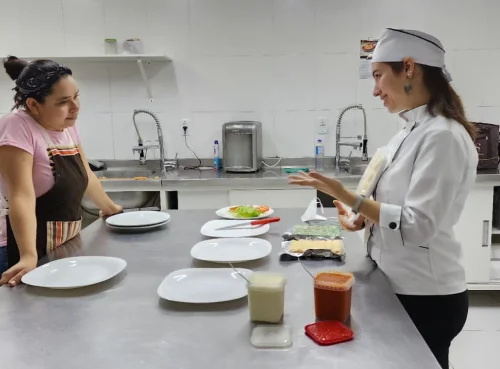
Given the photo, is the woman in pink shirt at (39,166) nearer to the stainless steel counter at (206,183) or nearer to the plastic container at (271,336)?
the plastic container at (271,336)

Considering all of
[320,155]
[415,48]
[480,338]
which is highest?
[415,48]

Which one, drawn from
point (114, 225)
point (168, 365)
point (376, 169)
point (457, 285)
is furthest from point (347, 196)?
point (114, 225)

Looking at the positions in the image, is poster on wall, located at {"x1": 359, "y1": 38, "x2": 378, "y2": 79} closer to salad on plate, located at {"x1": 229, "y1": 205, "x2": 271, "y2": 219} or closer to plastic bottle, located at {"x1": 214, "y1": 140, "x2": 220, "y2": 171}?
plastic bottle, located at {"x1": 214, "y1": 140, "x2": 220, "y2": 171}

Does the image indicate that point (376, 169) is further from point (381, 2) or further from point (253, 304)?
point (381, 2)

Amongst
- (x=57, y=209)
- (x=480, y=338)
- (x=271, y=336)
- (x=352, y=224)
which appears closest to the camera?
(x=271, y=336)

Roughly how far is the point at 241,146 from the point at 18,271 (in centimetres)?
218

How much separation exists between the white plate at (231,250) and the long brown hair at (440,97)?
0.66 meters

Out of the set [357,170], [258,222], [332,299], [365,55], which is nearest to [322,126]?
[357,170]

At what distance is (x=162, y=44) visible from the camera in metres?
3.46

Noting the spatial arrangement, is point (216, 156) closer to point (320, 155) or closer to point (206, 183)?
point (206, 183)

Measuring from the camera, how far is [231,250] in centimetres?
153

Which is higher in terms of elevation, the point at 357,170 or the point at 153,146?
the point at 153,146

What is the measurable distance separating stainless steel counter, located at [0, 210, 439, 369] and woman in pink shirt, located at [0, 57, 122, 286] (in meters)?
0.37

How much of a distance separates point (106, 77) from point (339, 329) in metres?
3.06
